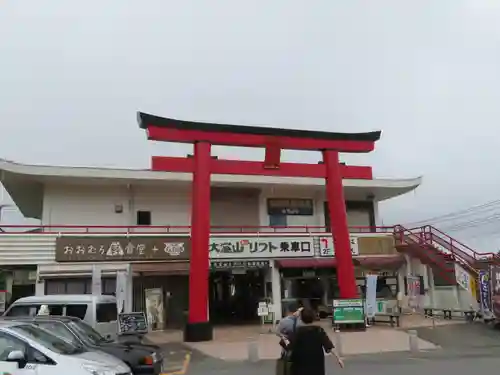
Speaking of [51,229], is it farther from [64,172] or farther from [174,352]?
[174,352]

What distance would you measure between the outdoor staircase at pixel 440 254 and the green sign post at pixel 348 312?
20.5ft

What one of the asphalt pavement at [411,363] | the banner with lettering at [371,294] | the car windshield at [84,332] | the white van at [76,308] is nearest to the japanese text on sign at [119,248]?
the asphalt pavement at [411,363]

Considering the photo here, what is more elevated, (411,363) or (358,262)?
(358,262)

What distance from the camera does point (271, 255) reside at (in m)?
25.1

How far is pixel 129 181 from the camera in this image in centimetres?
2559

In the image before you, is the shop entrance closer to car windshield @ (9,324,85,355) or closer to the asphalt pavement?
the asphalt pavement

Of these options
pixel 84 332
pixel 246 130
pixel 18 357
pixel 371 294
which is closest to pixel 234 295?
pixel 371 294

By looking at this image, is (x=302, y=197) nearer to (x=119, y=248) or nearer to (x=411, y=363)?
(x=119, y=248)

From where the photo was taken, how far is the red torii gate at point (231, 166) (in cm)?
1958

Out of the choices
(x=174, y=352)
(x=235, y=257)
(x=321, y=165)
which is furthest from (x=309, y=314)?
(x=235, y=257)

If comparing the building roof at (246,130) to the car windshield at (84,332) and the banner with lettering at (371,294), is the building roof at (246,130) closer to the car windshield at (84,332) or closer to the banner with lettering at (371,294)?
the banner with lettering at (371,294)

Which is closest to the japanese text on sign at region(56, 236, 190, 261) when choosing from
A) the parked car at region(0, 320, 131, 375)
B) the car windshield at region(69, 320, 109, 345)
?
the car windshield at region(69, 320, 109, 345)

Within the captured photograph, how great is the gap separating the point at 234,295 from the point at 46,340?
2191 cm

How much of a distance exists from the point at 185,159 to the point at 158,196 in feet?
23.4
